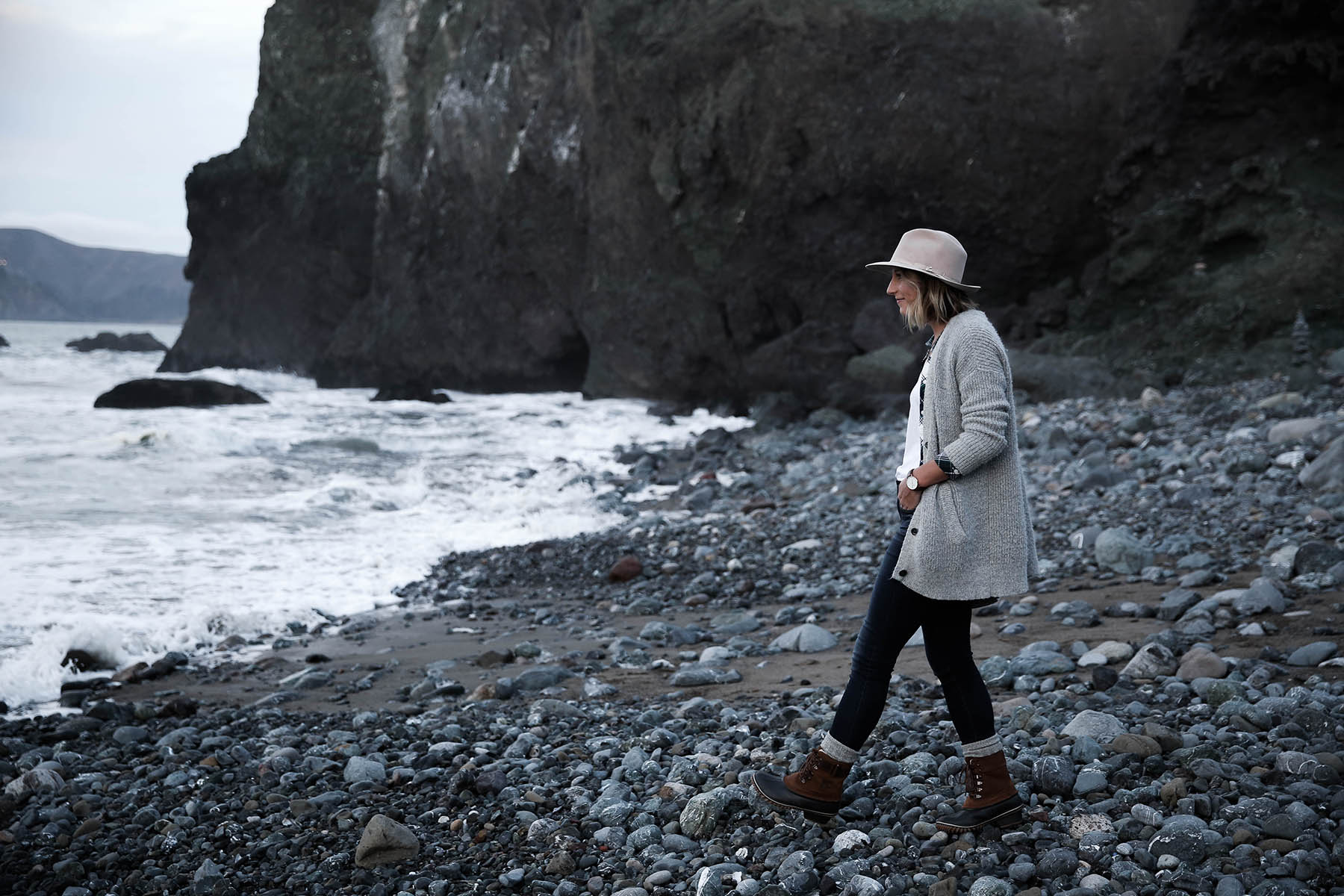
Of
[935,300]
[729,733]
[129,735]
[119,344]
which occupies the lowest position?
[129,735]

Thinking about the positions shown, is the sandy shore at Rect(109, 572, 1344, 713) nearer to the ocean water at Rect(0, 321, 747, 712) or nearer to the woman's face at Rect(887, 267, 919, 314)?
the ocean water at Rect(0, 321, 747, 712)

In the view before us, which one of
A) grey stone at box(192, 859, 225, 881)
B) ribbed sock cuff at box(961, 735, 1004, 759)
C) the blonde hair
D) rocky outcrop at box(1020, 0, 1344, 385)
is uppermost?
rocky outcrop at box(1020, 0, 1344, 385)

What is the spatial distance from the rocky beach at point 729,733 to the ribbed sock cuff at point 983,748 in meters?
0.25

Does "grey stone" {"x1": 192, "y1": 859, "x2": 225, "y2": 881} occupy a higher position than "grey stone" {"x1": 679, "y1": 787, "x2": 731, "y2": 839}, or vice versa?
"grey stone" {"x1": 679, "y1": 787, "x2": 731, "y2": 839}

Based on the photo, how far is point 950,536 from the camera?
3.15 meters

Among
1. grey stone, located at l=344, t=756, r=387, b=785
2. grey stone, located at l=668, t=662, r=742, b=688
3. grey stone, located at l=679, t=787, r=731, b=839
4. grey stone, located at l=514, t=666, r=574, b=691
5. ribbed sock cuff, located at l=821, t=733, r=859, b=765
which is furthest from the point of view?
grey stone, located at l=514, t=666, r=574, b=691

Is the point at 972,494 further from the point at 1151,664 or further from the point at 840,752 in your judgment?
the point at 1151,664

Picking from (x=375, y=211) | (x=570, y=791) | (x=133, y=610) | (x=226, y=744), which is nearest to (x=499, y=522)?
(x=133, y=610)

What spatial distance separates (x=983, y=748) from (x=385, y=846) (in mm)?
2050

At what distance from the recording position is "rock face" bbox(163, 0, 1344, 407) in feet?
48.3

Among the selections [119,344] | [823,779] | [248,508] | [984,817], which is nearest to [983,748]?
[984,817]

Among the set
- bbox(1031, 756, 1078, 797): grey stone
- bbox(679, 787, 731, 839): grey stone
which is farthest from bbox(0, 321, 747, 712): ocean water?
bbox(1031, 756, 1078, 797): grey stone

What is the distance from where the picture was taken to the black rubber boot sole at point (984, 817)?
10.8 feet

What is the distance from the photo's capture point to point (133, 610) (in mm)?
7758
